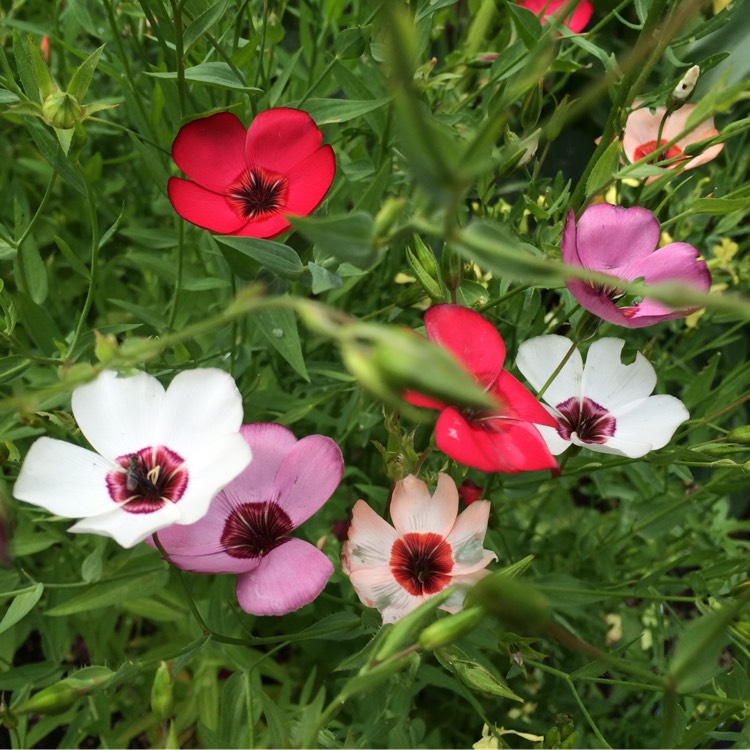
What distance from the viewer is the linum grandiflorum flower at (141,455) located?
1.67 ft

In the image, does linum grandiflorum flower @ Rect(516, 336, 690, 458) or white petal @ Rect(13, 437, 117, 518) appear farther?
linum grandiflorum flower @ Rect(516, 336, 690, 458)

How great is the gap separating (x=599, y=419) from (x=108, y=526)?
403 mm

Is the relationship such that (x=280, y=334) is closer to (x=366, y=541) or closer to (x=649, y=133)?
(x=366, y=541)

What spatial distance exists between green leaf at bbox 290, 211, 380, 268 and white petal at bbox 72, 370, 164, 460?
21 cm

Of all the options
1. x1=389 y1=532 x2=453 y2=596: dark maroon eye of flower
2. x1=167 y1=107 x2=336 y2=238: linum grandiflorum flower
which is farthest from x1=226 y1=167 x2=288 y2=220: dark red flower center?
x1=389 y1=532 x2=453 y2=596: dark maroon eye of flower

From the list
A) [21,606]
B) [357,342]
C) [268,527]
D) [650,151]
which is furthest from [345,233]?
[650,151]

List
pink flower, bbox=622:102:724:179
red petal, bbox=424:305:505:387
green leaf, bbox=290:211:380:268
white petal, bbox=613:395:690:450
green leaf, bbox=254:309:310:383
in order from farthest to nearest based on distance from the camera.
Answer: pink flower, bbox=622:102:724:179, green leaf, bbox=254:309:310:383, white petal, bbox=613:395:690:450, red petal, bbox=424:305:505:387, green leaf, bbox=290:211:380:268

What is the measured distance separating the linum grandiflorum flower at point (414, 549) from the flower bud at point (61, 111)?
373 millimetres

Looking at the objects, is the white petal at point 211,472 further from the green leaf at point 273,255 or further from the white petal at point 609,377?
the white petal at point 609,377

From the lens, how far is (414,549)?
640 millimetres

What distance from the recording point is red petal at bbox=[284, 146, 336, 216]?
2.23 feet

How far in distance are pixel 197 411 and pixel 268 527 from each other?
0.12 metres

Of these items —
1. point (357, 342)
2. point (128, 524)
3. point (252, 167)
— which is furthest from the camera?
point (252, 167)

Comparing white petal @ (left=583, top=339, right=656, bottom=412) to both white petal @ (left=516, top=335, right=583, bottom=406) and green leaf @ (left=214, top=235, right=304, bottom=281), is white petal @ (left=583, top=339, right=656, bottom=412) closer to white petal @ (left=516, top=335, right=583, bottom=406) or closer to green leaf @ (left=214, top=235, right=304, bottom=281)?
white petal @ (left=516, top=335, right=583, bottom=406)
